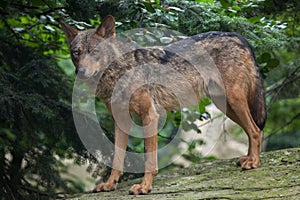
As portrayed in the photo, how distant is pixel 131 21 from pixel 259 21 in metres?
1.49

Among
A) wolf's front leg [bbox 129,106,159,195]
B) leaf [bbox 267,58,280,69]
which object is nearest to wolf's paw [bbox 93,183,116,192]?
wolf's front leg [bbox 129,106,159,195]

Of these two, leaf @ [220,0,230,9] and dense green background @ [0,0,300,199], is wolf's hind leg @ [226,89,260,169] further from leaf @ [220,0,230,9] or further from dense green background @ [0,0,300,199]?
leaf @ [220,0,230,9]

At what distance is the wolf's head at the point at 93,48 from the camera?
17.0ft

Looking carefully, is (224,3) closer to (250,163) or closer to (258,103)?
(258,103)

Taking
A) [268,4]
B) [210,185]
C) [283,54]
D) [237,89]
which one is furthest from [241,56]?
[283,54]

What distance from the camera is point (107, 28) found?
5.39 m

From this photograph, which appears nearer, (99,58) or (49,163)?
(99,58)

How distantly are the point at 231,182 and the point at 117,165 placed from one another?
49.3 inches

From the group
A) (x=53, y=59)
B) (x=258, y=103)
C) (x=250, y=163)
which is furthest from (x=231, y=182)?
(x=53, y=59)

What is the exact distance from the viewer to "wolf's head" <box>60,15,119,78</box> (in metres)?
5.17

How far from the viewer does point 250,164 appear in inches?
216

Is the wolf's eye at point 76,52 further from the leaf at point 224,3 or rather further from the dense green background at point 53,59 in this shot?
the leaf at point 224,3

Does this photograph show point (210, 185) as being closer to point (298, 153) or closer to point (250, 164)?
point (250, 164)

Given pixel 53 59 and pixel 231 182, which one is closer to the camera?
pixel 231 182
